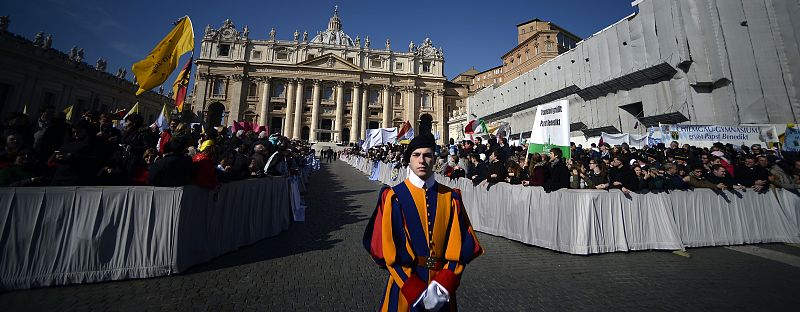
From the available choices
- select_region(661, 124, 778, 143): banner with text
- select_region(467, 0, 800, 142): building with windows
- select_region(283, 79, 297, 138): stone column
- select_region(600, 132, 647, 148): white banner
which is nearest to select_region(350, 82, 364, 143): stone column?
select_region(283, 79, 297, 138): stone column

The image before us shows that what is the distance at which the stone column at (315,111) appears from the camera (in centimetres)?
5128

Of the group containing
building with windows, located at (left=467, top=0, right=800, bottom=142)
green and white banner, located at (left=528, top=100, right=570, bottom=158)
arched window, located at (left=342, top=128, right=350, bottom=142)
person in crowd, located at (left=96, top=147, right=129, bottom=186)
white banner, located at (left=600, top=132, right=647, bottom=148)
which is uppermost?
arched window, located at (left=342, top=128, right=350, bottom=142)

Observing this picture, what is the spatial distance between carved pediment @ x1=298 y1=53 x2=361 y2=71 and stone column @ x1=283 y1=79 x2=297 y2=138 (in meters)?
4.47

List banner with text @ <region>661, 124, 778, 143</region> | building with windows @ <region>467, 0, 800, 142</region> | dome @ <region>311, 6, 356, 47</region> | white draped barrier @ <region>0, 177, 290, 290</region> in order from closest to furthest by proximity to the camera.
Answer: white draped barrier @ <region>0, 177, 290, 290</region> < banner with text @ <region>661, 124, 778, 143</region> < building with windows @ <region>467, 0, 800, 142</region> < dome @ <region>311, 6, 356, 47</region>

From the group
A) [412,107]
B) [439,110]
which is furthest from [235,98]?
[439,110]

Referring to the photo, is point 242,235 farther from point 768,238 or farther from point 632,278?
point 768,238

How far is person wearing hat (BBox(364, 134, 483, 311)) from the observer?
1.53 metres

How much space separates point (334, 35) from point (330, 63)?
2026cm

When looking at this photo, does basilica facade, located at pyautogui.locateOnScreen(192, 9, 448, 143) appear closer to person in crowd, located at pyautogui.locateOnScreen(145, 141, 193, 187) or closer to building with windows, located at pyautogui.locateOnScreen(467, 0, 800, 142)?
building with windows, located at pyautogui.locateOnScreen(467, 0, 800, 142)

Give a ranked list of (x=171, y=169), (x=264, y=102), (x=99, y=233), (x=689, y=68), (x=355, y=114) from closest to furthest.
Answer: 1. (x=99, y=233)
2. (x=171, y=169)
3. (x=689, y=68)
4. (x=264, y=102)
5. (x=355, y=114)

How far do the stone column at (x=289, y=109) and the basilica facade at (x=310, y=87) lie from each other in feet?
0.57

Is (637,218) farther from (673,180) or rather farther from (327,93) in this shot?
(327,93)

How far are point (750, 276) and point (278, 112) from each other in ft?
185

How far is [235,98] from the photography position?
1966 inches
